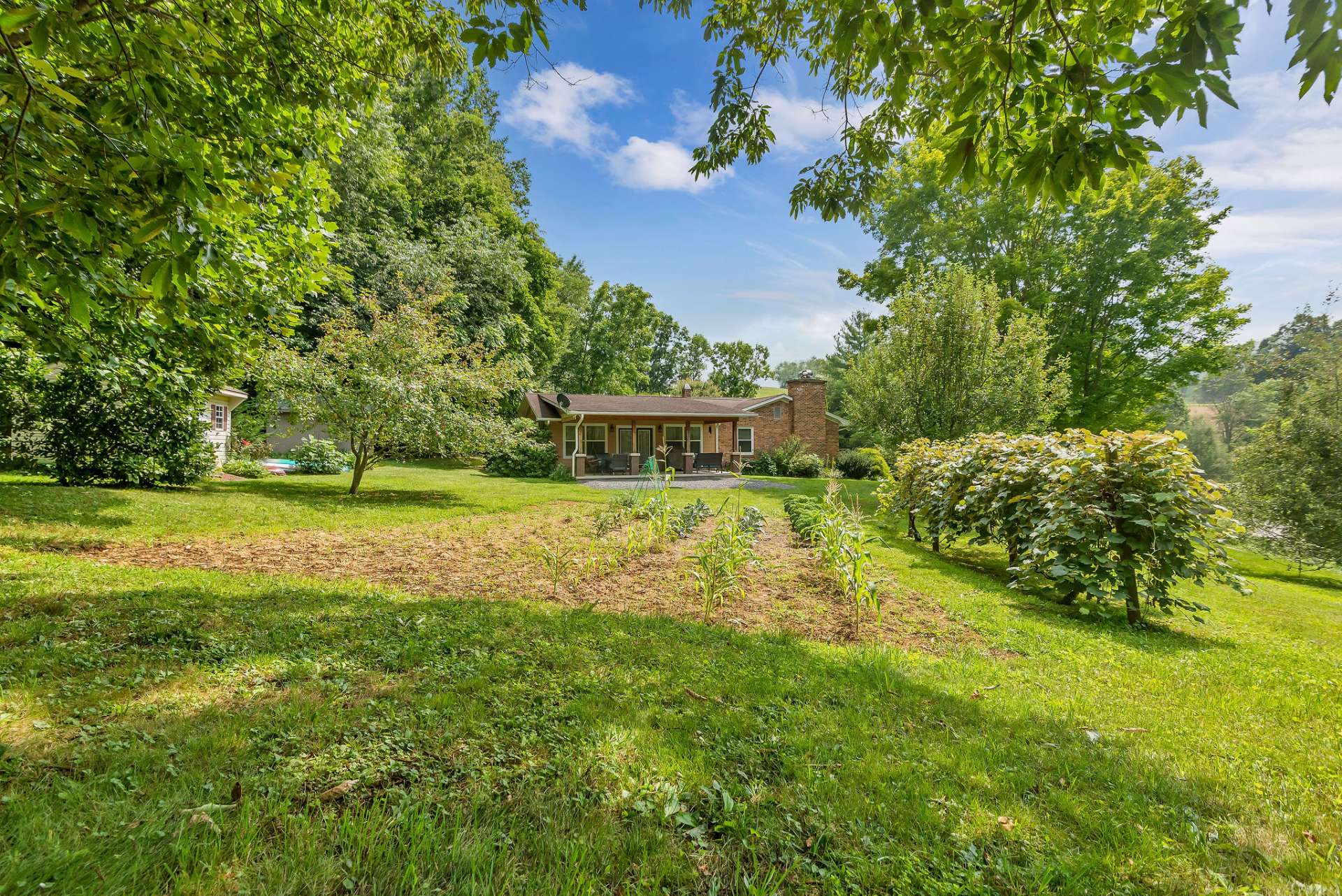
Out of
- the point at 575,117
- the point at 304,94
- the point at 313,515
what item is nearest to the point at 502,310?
the point at 313,515

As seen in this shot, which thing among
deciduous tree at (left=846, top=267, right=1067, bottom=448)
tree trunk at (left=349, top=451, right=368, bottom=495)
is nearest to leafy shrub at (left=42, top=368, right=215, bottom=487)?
tree trunk at (left=349, top=451, right=368, bottom=495)

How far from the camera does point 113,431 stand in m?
9.44

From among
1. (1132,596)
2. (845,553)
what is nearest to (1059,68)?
(845,553)

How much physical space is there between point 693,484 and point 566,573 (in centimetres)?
1360

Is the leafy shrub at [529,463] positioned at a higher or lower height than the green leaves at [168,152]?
lower

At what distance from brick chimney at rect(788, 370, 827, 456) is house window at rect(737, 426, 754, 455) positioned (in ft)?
7.45

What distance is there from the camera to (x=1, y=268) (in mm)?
2027

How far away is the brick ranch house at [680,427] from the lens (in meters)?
21.7

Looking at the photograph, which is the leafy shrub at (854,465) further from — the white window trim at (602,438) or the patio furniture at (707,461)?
the white window trim at (602,438)

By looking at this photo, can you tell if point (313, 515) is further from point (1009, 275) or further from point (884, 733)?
point (1009, 275)

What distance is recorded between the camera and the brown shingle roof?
21484 millimetres

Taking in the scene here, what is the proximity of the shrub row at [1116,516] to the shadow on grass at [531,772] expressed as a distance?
2.94 metres

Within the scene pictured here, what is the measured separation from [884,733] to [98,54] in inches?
222

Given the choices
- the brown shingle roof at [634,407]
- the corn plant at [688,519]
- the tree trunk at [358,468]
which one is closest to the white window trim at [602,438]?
the brown shingle roof at [634,407]
